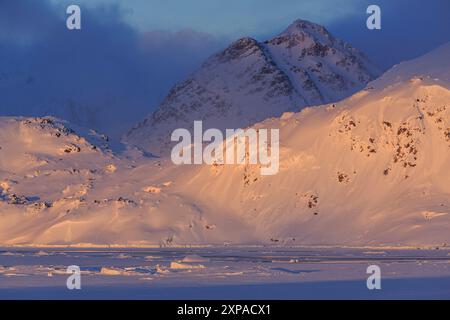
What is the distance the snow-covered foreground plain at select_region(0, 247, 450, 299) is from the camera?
5253 cm

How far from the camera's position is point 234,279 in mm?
63344

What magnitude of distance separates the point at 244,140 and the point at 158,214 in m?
20.4

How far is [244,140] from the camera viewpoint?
538 feet

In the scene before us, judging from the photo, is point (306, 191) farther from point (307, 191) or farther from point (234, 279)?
point (234, 279)

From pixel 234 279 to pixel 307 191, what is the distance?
88.8 metres

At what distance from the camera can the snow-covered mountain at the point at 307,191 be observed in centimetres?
14112

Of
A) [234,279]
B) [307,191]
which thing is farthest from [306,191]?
[234,279]

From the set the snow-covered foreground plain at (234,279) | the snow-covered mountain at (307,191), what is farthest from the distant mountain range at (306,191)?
the snow-covered foreground plain at (234,279)

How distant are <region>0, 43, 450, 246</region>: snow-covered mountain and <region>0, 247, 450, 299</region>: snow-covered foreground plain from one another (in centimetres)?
5022

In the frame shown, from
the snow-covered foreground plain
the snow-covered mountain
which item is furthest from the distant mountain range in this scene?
the snow-covered foreground plain

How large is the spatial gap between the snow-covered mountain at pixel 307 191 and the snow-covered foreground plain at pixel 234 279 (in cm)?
5022
